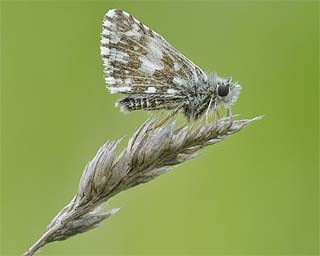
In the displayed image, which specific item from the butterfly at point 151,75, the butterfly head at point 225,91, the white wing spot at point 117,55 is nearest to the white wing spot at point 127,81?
the butterfly at point 151,75

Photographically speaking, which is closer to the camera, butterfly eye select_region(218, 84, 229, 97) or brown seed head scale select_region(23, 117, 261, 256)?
brown seed head scale select_region(23, 117, 261, 256)

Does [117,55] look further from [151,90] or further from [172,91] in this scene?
[172,91]

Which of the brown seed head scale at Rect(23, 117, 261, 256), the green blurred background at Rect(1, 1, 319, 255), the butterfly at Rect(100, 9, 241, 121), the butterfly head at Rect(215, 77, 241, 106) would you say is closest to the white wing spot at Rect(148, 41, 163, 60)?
the butterfly at Rect(100, 9, 241, 121)

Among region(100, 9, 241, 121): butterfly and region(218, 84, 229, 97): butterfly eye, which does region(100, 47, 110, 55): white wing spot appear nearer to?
region(100, 9, 241, 121): butterfly

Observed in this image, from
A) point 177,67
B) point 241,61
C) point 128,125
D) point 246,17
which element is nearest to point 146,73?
point 177,67

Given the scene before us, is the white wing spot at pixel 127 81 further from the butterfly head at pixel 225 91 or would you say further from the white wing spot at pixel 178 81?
the butterfly head at pixel 225 91
